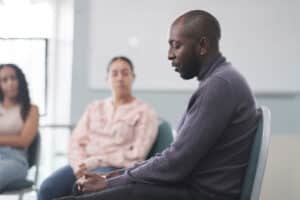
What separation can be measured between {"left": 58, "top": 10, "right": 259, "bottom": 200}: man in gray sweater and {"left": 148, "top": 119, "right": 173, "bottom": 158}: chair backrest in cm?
134

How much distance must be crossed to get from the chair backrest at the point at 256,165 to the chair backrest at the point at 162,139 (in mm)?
1409

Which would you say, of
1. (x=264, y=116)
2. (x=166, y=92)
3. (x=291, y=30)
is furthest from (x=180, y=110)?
(x=264, y=116)

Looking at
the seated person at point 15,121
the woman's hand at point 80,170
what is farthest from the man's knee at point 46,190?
the seated person at point 15,121

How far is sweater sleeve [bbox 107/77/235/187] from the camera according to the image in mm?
1466

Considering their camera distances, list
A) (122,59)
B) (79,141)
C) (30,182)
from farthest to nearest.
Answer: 1. (122,59)
2. (79,141)
3. (30,182)

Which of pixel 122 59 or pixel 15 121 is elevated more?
pixel 122 59

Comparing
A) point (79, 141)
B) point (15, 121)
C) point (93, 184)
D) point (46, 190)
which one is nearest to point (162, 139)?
point (79, 141)

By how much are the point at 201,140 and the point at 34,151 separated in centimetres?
185

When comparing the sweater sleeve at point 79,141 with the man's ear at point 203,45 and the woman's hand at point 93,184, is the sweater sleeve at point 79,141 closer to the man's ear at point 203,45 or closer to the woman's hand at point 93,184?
the woman's hand at point 93,184

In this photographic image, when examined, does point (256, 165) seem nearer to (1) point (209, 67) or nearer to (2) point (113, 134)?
(1) point (209, 67)

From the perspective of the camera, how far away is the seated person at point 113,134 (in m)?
2.90

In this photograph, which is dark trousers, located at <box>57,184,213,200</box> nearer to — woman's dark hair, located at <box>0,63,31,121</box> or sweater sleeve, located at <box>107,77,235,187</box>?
sweater sleeve, located at <box>107,77,235,187</box>

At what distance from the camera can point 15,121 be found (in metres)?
3.04

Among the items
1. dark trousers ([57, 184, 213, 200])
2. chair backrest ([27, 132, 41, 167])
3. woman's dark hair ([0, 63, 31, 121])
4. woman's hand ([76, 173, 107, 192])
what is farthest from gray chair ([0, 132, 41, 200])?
dark trousers ([57, 184, 213, 200])
